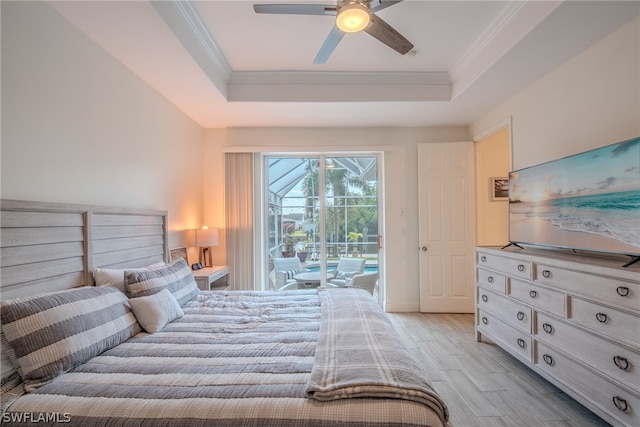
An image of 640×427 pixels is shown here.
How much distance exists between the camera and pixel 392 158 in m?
4.04

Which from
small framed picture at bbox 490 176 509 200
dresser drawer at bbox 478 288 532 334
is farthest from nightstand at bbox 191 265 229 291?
small framed picture at bbox 490 176 509 200

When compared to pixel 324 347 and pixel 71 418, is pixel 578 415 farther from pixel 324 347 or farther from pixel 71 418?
pixel 71 418

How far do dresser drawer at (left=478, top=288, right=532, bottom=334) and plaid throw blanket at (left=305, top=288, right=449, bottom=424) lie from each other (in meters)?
1.27

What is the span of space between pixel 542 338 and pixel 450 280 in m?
1.78

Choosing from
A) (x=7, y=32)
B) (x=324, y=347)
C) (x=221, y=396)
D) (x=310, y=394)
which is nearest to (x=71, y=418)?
(x=221, y=396)

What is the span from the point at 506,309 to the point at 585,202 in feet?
3.58

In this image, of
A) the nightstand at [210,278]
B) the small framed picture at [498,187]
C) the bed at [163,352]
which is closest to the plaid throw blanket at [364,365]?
the bed at [163,352]

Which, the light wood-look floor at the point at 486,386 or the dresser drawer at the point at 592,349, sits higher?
the dresser drawer at the point at 592,349

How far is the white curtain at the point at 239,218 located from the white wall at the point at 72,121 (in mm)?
1031

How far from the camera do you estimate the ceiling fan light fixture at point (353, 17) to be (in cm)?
167

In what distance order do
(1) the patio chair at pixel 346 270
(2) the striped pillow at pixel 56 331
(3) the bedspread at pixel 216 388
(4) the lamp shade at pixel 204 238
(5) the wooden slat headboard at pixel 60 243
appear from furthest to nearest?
(1) the patio chair at pixel 346 270
(4) the lamp shade at pixel 204 238
(5) the wooden slat headboard at pixel 60 243
(2) the striped pillow at pixel 56 331
(3) the bedspread at pixel 216 388

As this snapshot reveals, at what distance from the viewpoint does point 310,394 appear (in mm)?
1105

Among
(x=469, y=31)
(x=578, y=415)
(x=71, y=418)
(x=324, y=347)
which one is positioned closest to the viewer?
(x=71, y=418)

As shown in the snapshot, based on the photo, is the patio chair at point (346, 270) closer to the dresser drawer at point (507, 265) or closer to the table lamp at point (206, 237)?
the dresser drawer at point (507, 265)
